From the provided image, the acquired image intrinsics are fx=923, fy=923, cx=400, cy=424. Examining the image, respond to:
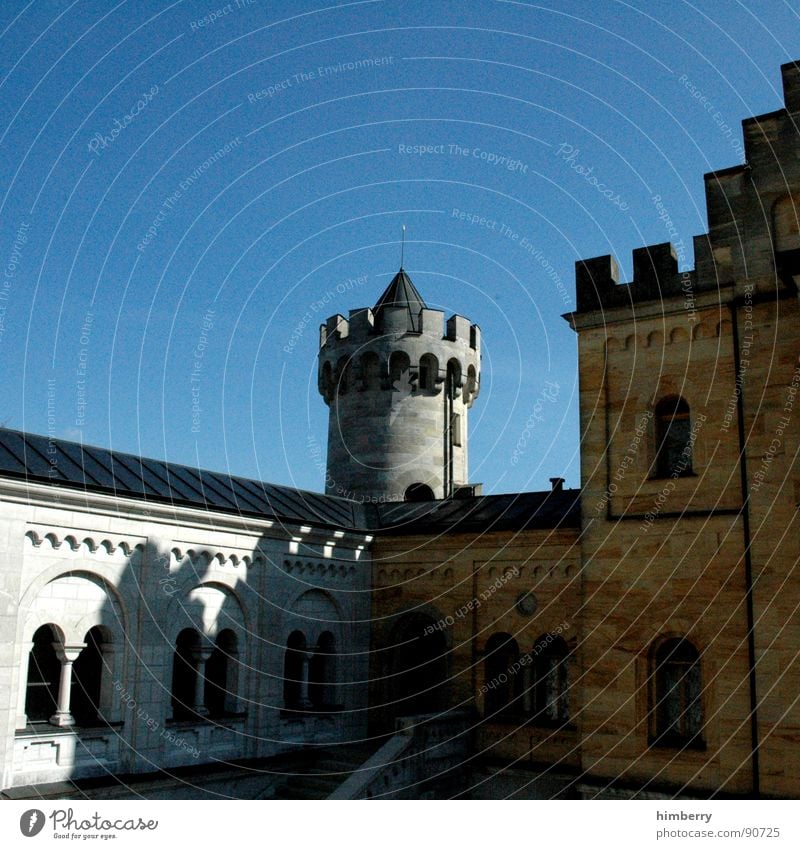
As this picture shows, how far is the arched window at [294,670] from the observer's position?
24.3 m

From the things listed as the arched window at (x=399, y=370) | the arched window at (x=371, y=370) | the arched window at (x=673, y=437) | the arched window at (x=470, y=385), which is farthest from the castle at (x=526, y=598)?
the arched window at (x=470, y=385)

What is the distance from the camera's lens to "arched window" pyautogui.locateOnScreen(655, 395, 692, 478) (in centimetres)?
1950

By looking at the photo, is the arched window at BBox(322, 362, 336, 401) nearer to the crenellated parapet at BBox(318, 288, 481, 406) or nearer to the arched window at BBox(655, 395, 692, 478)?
the crenellated parapet at BBox(318, 288, 481, 406)

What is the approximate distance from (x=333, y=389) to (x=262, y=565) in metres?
13.8

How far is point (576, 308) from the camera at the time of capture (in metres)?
21.3

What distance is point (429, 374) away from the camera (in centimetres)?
3528

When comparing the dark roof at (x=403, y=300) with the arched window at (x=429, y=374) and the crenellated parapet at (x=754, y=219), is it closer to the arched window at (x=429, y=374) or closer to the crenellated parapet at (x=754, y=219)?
the arched window at (x=429, y=374)

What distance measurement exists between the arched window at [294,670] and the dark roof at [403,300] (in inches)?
563

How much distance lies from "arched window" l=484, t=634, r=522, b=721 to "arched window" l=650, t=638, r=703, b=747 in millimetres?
5893

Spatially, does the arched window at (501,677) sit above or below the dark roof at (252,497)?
below

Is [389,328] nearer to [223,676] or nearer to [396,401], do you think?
[396,401]

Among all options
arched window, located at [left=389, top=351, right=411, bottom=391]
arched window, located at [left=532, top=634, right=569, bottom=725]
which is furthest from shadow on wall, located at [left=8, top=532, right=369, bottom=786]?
arched window, located at [left=389, top=351, right=411, bottom=391]

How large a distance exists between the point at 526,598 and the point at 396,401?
40.6 feet

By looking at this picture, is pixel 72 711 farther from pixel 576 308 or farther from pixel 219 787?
pixel 576 308
